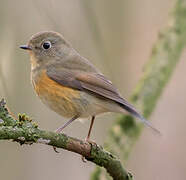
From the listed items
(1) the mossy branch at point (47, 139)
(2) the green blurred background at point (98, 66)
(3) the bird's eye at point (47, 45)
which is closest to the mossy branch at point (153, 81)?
(2) the green blurred background at point (98, 66)

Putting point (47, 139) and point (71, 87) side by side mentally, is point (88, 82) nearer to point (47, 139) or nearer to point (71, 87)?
point (71, 87)

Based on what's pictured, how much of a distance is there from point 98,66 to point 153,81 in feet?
3.41

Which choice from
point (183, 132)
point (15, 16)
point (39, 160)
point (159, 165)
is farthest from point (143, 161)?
point (15, 16)

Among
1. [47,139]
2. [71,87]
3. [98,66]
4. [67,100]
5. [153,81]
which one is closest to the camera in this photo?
[47,139]

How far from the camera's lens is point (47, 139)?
2643mm

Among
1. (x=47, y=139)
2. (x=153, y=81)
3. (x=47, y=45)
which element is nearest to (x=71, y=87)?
(x=47, y=45)

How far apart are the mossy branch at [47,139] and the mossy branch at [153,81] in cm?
73

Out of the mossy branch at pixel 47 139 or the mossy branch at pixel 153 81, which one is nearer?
the mossy branch at pixel 47 139

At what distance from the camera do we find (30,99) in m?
4.52

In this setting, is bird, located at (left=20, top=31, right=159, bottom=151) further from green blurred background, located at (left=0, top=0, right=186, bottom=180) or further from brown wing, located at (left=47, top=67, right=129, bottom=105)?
green blurred background, located at (left=0, top=0, right=186, bottom=180)

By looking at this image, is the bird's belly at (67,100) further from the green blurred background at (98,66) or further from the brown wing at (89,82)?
the green blurred background at (98,66)

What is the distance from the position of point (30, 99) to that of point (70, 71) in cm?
52

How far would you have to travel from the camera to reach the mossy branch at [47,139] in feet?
8.26

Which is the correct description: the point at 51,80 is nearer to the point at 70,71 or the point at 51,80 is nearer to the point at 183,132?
the point at 70,71
